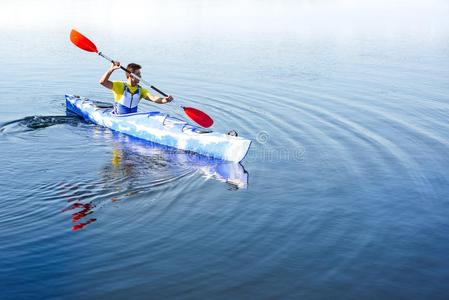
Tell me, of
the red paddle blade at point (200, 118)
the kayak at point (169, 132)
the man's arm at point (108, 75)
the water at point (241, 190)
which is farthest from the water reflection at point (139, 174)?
the man's arm at point (108, 75)

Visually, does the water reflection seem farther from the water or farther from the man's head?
the man's head

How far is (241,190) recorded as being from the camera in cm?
1017

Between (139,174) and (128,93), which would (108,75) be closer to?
(128,93)

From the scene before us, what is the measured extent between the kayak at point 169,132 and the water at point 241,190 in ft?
0.94

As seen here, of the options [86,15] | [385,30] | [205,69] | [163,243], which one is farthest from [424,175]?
[86,15]

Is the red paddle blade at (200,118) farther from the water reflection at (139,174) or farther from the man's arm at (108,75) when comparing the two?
the man's arm at (108,75)

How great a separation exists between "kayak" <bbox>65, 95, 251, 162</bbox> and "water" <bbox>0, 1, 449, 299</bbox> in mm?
286

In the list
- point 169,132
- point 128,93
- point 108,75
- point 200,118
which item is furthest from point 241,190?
point 108,75

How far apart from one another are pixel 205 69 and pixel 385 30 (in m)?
18.0

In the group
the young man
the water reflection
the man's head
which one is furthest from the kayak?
the man's head

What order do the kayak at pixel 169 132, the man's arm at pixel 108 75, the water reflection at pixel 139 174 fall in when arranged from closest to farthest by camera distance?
1. the water reflection at pixel 139 174
2. the kayak at pixel 169 132
3. the man's arm at pixel 108 75

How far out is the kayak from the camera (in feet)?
38.2

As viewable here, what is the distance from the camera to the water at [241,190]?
718cm

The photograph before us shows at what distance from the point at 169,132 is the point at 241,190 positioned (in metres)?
2.95
